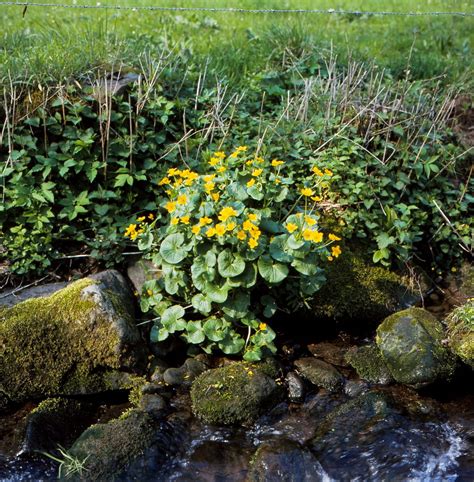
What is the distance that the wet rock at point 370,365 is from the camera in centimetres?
448

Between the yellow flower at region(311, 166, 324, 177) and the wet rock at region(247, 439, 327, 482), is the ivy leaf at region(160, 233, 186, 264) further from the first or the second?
the wet rock at region(247, 439, 327, 482)

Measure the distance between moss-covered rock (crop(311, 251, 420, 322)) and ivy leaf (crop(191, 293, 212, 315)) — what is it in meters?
0.86

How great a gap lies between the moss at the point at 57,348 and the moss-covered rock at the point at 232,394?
617mm

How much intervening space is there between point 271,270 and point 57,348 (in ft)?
4.84

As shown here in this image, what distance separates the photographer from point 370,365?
14.9 feet

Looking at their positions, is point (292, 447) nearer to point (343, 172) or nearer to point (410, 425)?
point (410, 425)

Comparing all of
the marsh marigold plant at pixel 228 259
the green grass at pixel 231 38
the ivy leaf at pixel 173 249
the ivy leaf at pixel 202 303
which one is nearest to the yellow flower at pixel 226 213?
the marsh marigold plant at pixel 228 259

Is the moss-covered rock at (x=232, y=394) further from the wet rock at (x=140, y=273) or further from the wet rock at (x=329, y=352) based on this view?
the wet rock at (x=140, y=273)

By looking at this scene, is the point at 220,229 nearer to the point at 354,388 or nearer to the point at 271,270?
the point at 271,270

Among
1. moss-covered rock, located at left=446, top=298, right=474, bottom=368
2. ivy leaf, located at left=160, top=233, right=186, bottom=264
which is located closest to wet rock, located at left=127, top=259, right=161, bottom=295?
ivy leaf, located at left=160, top=233, right=186, bottom=264

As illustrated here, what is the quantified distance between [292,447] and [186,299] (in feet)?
4.21

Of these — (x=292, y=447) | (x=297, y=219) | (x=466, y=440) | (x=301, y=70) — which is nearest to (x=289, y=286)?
(x=297, y=219)

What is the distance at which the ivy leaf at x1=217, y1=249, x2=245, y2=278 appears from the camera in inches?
166

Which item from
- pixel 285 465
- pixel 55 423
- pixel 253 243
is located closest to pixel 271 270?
pixel 253 243
